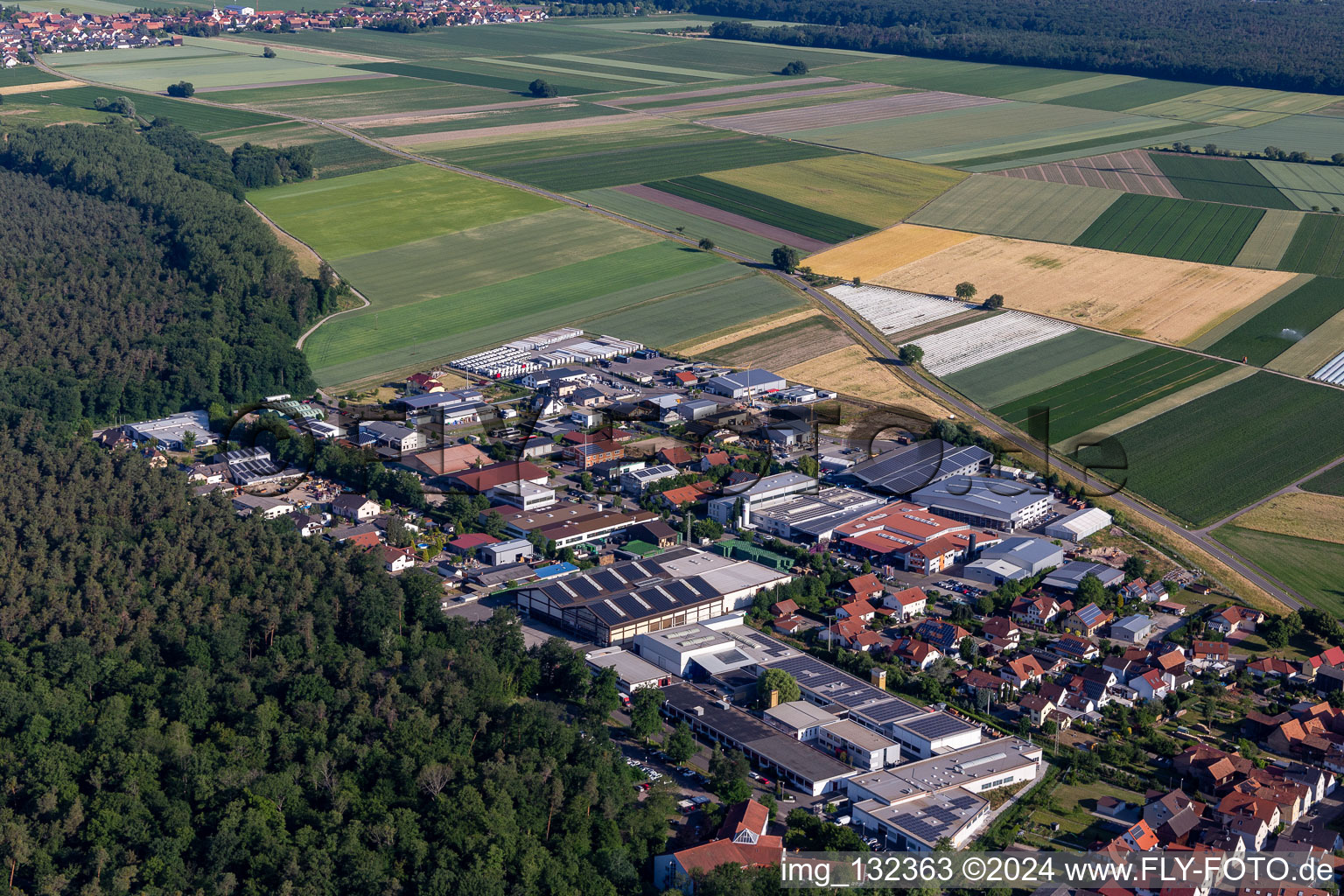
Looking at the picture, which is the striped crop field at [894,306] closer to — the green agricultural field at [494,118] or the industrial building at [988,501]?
the industrial building at [988,501]

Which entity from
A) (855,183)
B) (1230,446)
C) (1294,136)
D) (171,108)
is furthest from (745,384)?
(171,108)

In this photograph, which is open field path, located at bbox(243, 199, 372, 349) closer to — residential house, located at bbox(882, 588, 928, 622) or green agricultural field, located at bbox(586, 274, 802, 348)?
green agricultural field, located at bbox(586, 274, 802, 348)

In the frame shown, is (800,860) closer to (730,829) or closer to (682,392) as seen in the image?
(730,829)

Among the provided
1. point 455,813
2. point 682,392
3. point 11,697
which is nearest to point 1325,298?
point 682,392

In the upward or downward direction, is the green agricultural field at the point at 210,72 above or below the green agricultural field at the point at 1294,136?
above

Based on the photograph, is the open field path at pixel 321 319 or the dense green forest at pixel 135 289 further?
the open field path at pixel 321 319

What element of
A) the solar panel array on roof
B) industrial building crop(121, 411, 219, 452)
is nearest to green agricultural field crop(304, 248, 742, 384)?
industrial building crop(121, 411, 219, 452)

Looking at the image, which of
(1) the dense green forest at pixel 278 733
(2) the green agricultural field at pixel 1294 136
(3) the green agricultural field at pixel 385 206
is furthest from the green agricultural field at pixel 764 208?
(1) the dense green forest at pixel 278 733
